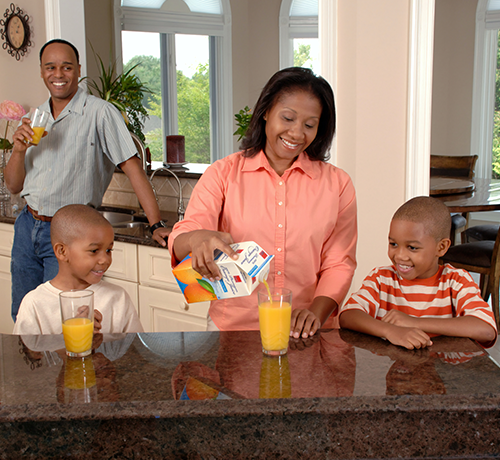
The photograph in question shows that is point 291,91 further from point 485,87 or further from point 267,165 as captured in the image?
point 485,87

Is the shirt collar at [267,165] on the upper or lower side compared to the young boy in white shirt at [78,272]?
upper

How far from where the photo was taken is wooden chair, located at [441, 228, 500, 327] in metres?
3.40

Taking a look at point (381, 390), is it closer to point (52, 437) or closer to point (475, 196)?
point (52, 437)

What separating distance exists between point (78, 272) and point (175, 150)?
2.24m

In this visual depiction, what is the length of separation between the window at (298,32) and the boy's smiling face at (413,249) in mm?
6222

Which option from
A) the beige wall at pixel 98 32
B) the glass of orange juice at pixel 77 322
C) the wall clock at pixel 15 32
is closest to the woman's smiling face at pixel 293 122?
the glass of orange juice at pixel 77 322

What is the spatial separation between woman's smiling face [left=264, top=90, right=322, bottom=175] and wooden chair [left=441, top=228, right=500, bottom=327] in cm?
231

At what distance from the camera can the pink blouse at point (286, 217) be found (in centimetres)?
153

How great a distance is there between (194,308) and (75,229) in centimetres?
108

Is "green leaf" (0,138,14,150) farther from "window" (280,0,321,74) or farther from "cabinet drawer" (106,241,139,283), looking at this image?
"window" (280,0,321,74)

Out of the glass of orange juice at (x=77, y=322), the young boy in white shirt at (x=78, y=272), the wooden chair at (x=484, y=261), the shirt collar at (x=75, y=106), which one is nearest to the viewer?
the glass of orange juice at (x=77, y=322)

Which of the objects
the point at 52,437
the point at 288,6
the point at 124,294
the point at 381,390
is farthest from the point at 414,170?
the point at 288,6

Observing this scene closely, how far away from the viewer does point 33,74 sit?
11.7ft

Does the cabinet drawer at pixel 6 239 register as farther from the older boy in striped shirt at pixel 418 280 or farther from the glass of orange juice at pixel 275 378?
the glass of orange juice at pixel 275 378
